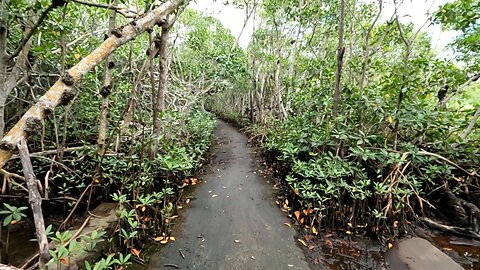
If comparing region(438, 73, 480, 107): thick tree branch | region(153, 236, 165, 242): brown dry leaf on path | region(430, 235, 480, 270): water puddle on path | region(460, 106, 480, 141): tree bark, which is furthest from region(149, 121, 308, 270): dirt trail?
A: region(438, 73, 480, 107): thick tree branch

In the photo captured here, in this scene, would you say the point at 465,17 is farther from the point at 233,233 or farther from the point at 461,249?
the point at 233,233

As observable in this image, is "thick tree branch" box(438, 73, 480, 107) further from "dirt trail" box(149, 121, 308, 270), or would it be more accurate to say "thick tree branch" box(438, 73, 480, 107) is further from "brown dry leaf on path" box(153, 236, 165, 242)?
"brown dry leaf on path" box(153, 236, 165, 242)

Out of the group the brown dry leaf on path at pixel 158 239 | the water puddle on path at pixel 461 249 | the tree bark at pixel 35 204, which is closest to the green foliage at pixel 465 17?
the water puddle on path at pixel 461 249

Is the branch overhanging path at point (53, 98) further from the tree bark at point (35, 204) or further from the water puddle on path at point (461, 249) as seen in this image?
the water puddle on path at point (461, 249)

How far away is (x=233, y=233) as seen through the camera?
3.76 m

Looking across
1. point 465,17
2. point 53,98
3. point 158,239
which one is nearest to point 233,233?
point 158,239

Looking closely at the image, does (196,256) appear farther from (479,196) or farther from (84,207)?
(479,196)

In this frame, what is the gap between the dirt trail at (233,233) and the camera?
10.2 ft

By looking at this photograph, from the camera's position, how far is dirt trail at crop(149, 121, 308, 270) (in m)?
3.11

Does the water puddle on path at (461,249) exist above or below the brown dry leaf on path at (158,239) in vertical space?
above

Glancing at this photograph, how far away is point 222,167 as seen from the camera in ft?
23.6

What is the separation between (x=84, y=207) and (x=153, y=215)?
1.47 m

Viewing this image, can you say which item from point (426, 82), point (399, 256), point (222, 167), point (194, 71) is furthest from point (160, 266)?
point (194, 71)

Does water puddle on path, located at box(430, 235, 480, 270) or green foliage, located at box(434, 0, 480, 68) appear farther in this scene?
green foliage, located at box(434, 0, 480, 68)
